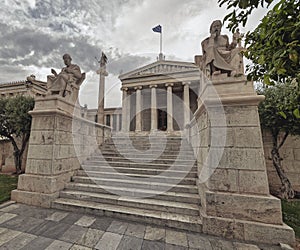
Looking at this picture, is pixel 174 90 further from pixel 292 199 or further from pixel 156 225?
pixel 156 225

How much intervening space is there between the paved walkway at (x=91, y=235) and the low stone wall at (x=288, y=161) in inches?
141

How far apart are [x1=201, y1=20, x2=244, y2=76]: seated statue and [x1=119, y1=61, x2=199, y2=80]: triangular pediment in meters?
12.7

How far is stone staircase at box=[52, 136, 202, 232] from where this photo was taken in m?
3.01

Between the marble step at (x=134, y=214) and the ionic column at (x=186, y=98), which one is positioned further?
the ionic column at (x=186, y=98)

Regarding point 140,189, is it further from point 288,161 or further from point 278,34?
point 288,161

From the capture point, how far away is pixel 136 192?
11.9 feet

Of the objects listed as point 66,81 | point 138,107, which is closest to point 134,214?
point 66,81

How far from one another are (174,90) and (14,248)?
16.6m

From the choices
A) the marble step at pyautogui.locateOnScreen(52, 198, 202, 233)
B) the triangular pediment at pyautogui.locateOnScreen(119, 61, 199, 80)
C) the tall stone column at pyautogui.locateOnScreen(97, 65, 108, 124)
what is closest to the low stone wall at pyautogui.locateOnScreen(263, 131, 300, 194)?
the marble step at pyautogui.locateOnScreen(52, 198, 202, 233)

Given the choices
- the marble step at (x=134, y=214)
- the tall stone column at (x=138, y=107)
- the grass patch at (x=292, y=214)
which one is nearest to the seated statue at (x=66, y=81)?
the marble step at (x=134, y=214)

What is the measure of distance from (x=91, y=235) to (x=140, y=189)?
4.86 feet

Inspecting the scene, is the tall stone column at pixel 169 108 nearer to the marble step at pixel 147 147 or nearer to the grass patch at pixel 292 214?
the marble step at pixel 147 147

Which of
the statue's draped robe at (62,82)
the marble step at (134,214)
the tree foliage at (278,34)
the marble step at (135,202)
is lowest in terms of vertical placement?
the marble step at (134,214)

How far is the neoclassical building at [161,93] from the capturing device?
49.5 ft
